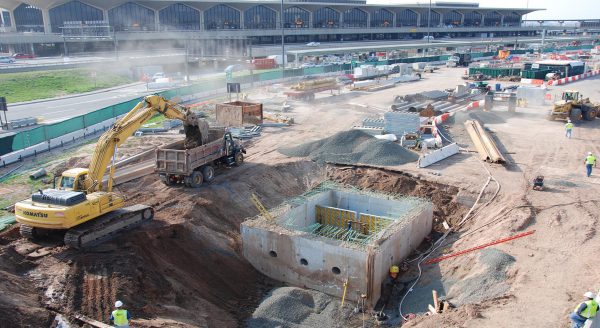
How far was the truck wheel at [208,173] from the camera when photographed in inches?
861

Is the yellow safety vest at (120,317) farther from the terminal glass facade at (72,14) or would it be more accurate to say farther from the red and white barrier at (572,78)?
the terminal glass facade at (72,14)

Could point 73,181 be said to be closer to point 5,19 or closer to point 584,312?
point 584,312

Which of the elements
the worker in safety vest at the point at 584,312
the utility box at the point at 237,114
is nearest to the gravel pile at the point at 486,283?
the worker in safety vest at the point at 584,312

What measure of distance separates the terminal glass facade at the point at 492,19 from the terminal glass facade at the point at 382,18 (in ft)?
109

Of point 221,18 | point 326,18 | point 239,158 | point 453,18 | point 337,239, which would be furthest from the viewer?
point 453,18

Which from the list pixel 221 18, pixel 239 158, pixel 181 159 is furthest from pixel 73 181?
pixel 221 18

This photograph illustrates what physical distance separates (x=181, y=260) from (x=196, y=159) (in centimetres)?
590

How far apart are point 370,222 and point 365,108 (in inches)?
814

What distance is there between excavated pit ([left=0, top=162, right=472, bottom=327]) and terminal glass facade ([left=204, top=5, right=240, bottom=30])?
71.0 m

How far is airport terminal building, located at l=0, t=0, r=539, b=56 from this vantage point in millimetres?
75188

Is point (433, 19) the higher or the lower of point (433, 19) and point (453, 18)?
the lower

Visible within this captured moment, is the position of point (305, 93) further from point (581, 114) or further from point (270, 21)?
point (270, 21)

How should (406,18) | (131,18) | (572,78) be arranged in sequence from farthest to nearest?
1. (406,18)
2. (131,18)
3. (572,78)

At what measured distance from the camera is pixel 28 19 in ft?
270
